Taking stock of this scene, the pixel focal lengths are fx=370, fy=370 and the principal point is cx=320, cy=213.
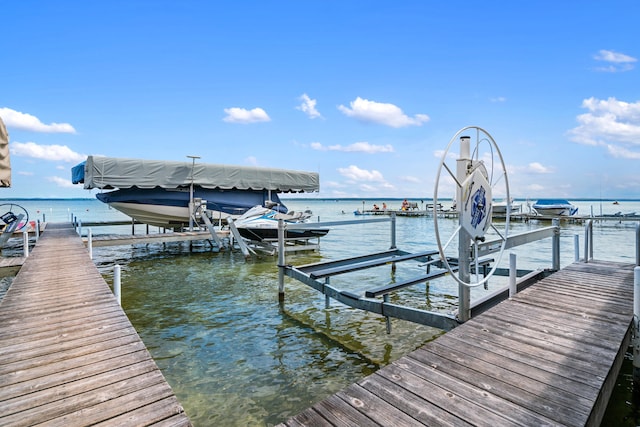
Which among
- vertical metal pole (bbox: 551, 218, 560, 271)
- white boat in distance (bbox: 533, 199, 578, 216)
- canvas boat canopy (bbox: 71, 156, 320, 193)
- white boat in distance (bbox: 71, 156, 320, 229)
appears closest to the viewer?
vertical metal pole (bbox: 551, 218, 560, 271)

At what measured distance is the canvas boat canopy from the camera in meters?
13.0

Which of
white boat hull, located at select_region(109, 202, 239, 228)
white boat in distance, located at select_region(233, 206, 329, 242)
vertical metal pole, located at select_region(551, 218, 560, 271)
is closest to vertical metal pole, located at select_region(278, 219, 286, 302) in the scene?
vertical metal pole, located at select_region(551, 218, 560, 271)

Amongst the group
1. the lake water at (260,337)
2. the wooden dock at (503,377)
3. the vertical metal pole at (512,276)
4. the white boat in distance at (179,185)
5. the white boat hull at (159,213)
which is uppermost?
the white boat in distance at (179,185)

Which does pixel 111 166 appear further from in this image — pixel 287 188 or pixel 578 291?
pixel 578 291

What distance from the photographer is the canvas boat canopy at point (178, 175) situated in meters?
13.0

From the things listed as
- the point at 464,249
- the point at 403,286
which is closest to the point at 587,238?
the point at 403,286

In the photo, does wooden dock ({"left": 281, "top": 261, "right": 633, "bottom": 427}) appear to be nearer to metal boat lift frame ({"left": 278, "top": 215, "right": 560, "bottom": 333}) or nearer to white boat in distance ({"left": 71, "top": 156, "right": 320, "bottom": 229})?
metal boat lift frame ({"left": 278, "top": 215, "right": 560, "bottom": 333})

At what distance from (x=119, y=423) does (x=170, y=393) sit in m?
0.40

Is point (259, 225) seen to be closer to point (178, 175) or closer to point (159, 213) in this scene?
point (178, 175)

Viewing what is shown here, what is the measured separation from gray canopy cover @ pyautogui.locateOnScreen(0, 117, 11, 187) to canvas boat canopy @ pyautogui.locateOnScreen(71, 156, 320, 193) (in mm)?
5119

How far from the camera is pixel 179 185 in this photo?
579 inches

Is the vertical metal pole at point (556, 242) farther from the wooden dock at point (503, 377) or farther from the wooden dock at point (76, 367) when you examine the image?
the wooden dock at point (76, 367)

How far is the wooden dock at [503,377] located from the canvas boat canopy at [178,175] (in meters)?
13.0

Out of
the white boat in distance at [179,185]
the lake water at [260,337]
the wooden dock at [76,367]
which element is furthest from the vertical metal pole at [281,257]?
the white boat in distance at [179,185]
